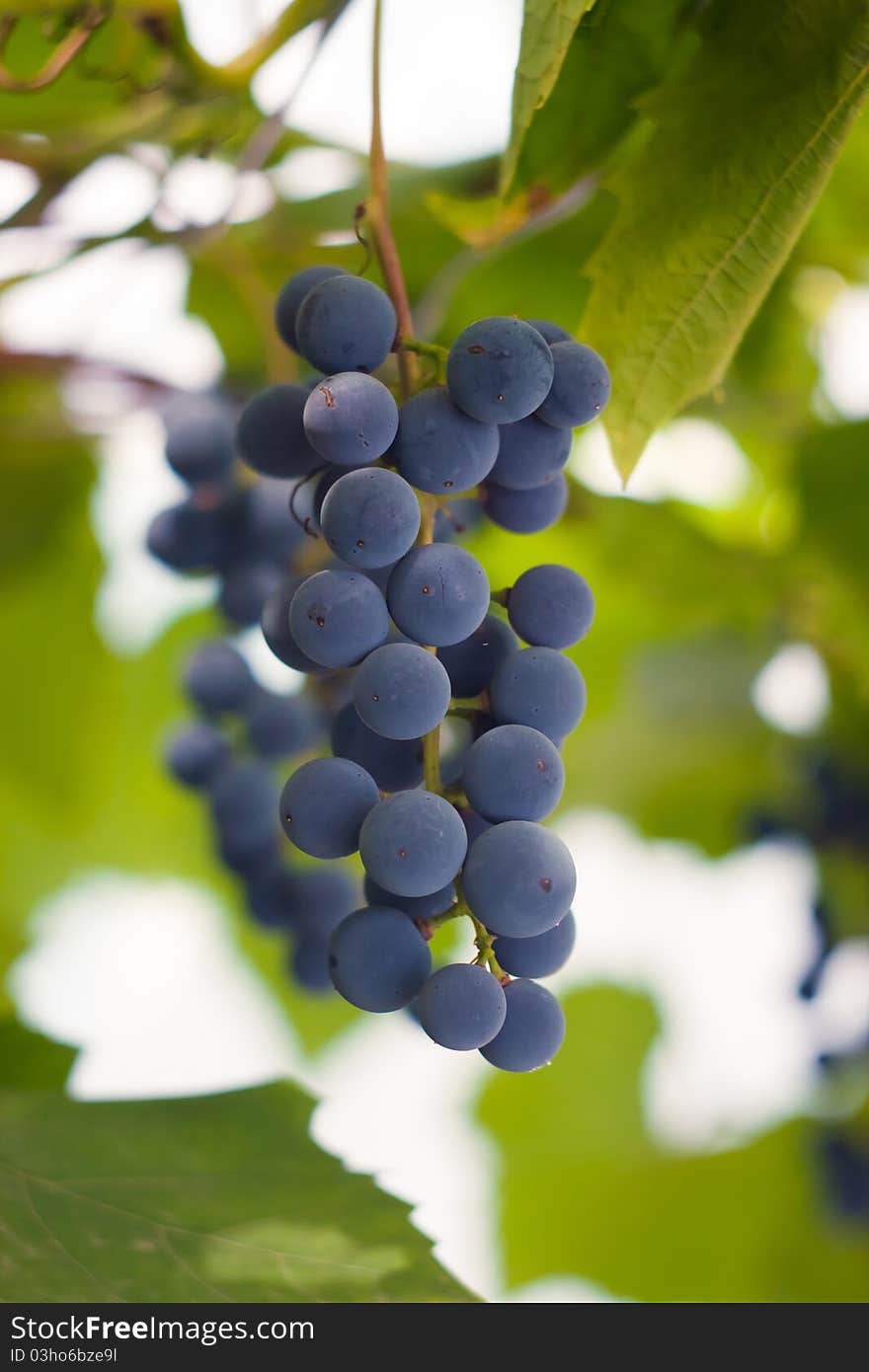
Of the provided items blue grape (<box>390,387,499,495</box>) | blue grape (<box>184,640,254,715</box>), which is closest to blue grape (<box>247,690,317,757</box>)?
blue grape (<box>184,640,254,715</box>)

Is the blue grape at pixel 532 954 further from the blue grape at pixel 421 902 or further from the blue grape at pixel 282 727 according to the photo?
the blue grape at pixel 282 727

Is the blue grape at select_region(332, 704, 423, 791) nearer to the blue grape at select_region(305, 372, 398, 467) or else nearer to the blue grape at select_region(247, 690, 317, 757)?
the blue grape at select_region(305, 372, 398, 467)

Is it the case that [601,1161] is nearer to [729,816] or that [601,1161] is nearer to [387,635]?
[729,816]

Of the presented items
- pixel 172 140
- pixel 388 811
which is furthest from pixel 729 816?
pixel 388 811

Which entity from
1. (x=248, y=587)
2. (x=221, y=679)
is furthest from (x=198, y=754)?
(x=248, y=587)

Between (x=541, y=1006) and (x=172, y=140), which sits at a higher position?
(x=172, y=140)

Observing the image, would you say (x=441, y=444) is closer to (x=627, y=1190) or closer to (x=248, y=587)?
(x=248, y=587)
